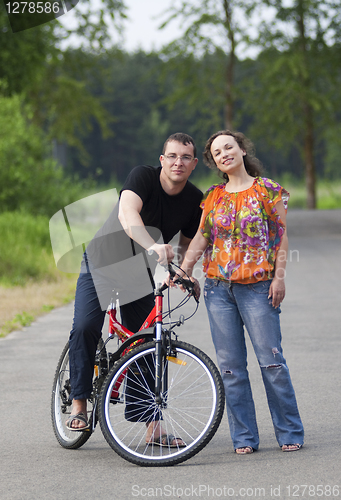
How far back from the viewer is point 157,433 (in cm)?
451

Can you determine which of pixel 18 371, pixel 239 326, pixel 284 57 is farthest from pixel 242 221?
pixel 284 57

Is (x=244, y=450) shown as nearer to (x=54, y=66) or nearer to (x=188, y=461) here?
(x=188, y=461)

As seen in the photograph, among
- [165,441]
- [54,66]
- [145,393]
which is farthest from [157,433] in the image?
[54,66]

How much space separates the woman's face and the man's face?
0.16 m

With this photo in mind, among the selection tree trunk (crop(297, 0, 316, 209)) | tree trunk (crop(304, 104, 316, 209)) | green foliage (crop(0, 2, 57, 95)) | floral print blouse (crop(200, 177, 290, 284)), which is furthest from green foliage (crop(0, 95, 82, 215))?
tree trunk (crop(304, 104, 316, 209))

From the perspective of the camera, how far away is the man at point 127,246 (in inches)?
172

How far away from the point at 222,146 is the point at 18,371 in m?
3.32

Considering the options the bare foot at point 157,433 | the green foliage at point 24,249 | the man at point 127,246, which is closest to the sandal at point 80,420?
the man at point 127,246

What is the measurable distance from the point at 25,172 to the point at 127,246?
42.4 feet

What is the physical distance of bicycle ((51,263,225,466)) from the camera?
4145 mm

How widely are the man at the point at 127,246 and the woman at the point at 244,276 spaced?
0.18m

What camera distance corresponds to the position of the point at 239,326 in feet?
14.5

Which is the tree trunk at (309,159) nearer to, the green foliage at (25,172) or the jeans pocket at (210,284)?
the green foliage at (25,172)

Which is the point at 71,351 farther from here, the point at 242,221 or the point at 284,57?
the point at 284,57
